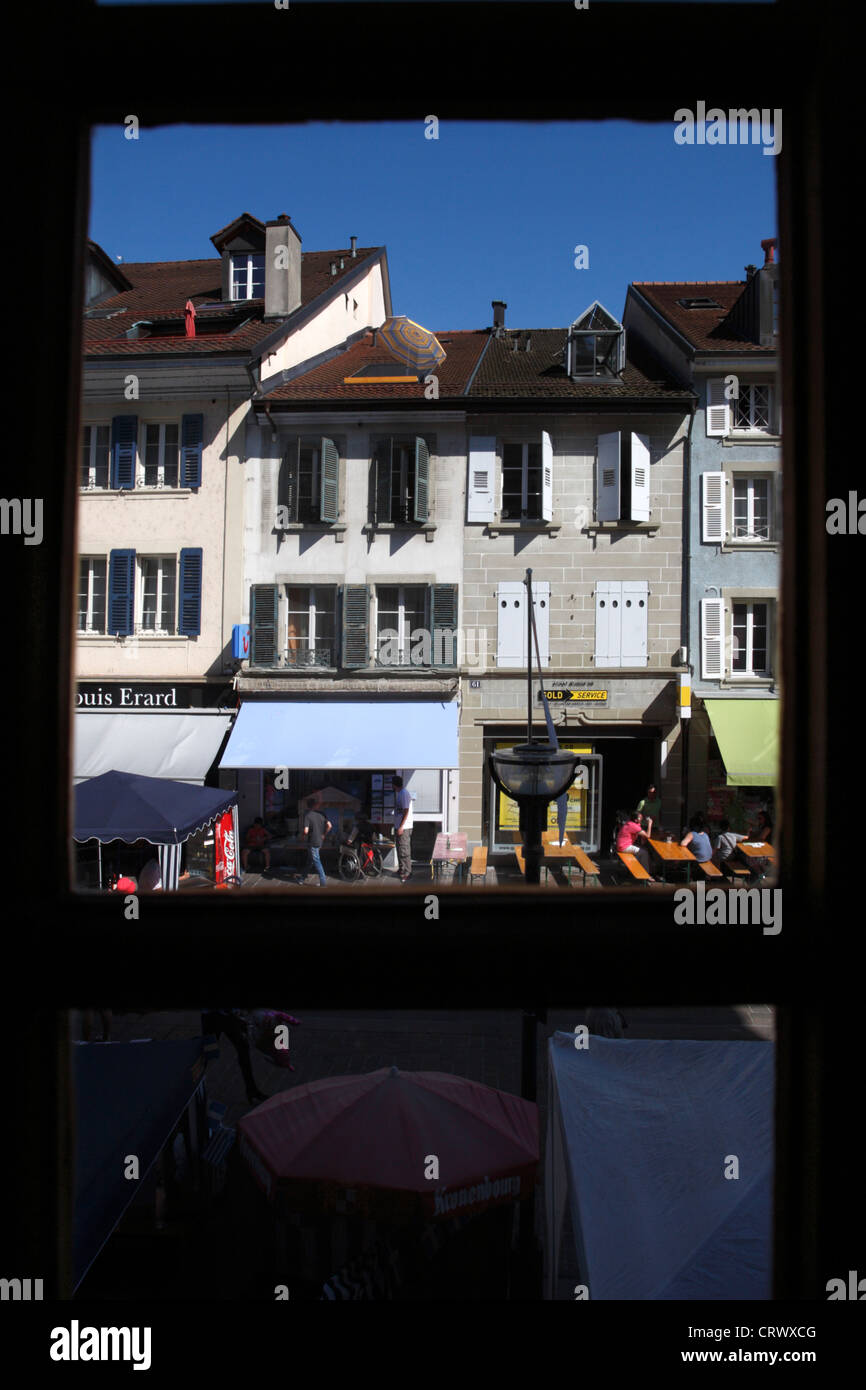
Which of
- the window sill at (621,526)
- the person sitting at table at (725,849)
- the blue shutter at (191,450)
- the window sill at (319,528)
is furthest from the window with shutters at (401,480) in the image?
the person sitting at table at (725,849)

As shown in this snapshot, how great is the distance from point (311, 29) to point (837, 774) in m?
0.55

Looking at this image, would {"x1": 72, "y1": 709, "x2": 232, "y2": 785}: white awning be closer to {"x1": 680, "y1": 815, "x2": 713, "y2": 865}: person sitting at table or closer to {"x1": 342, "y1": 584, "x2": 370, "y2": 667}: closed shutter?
{"x1": 342, "y1": 584, "x2": 370, "y2": 667}: closed shutter

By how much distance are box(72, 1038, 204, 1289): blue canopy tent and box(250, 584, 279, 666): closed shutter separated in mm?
10787

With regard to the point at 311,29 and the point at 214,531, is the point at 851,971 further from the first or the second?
the point at 214,531

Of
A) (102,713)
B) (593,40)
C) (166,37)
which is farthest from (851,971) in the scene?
(102,713)

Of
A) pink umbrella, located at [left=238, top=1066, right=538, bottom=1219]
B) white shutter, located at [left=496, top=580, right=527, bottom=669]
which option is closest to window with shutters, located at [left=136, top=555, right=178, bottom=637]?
white shutter, located at [left=496, top=580, right=527, bottom=669]

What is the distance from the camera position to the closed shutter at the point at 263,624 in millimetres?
15258

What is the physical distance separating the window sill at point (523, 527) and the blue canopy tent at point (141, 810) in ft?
25.4

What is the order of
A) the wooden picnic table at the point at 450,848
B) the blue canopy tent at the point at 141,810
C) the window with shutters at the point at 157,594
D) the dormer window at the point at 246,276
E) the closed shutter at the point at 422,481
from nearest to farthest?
the blue canopy tent at the point at 141,810, the wooden picnic table at the point at 450,848, the closed shutter at the point at 422,481, the window with shutters at the point at 157,594, the dormer window at the point at 246,276

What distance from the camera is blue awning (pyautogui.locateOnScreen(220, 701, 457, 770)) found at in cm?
1390

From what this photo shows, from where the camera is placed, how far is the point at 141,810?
8250mm

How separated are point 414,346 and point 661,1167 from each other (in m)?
14.9

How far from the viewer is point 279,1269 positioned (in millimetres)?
4035

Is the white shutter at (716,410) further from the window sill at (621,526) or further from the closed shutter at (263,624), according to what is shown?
→ the closed shutter at (263,624)
